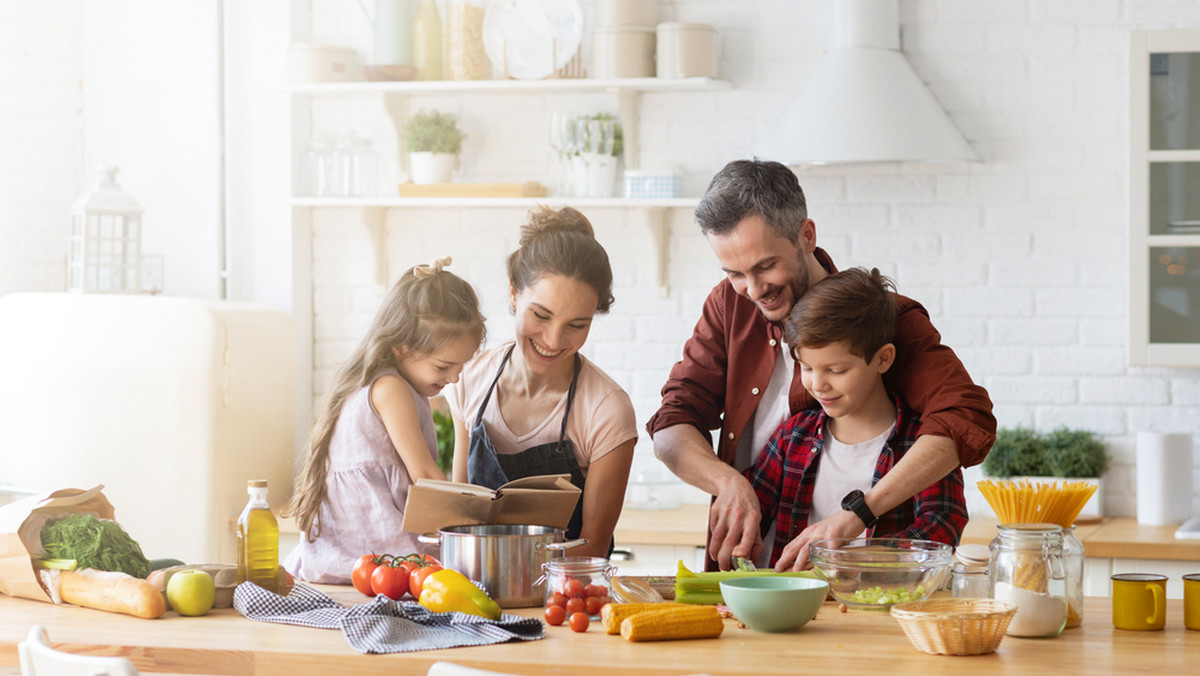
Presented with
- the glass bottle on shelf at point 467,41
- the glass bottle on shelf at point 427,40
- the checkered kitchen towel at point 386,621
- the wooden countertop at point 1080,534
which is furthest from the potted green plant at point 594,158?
the checkered kitchen towel at point 386,621

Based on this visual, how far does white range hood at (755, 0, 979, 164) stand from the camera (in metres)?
3.63

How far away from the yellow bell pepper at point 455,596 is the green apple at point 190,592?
0.35 metres

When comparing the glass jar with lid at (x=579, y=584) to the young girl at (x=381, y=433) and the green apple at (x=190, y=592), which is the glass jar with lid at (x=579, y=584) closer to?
the young girl at (x=381, y=433)

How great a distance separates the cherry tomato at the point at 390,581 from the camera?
6.48 feet

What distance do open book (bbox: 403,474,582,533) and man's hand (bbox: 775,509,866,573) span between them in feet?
1.22

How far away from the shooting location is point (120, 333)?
3.57 metres

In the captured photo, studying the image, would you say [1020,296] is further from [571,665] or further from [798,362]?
[571,665]

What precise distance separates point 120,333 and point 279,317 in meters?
0.56

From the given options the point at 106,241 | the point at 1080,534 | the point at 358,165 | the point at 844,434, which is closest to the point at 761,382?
the point at 844,434

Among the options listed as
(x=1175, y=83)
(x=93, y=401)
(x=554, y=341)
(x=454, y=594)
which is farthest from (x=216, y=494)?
(x=1175, y=83)

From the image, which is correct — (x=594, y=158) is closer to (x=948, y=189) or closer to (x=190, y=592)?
(x=948, y=189)

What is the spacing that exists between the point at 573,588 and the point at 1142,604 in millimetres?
845

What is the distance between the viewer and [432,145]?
13.3ft

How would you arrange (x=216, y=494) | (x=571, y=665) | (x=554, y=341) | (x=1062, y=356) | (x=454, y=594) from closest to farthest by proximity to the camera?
(x=571, y=665) < (x=454, y=594) < (x=554, y=341) < (x=216, y=494) < (x=1062, y=356)
